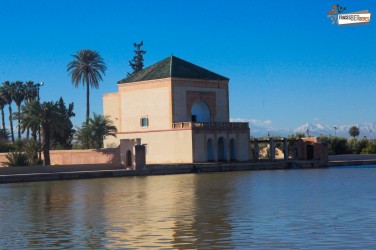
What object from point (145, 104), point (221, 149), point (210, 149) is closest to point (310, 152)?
point (221, 149)

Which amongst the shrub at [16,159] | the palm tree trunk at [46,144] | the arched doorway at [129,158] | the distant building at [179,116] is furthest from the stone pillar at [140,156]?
the shrub at [16,159]

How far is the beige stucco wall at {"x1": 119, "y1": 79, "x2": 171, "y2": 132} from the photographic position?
60.2 m

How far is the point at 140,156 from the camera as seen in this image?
5147 centimetres

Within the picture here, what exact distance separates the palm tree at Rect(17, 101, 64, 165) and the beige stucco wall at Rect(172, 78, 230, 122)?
11.1 m

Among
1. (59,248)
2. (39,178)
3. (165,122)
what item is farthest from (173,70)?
(59,248)

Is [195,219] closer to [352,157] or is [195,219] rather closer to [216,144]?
[216,144]

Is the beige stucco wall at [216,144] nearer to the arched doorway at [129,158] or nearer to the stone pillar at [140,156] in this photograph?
the arched doorway at [129,158]

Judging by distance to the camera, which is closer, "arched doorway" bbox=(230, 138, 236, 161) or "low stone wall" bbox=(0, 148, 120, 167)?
"low stone wall" bbox=(0, 148, 120, 167)

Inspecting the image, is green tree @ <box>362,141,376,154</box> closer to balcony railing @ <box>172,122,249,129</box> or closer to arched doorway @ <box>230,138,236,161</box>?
balcony railing @ <box>172,122,249,129</box>

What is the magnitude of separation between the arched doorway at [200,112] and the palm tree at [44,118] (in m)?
13.6

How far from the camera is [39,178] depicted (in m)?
45.9

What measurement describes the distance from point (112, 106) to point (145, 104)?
5.45 m

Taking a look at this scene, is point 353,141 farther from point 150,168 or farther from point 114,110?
point 150,168

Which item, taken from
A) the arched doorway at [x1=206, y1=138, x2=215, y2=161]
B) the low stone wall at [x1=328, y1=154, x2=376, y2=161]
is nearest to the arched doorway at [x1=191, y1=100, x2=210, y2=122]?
the arched doorway at [x1=206, y1=138, x2=215, y2=161]
